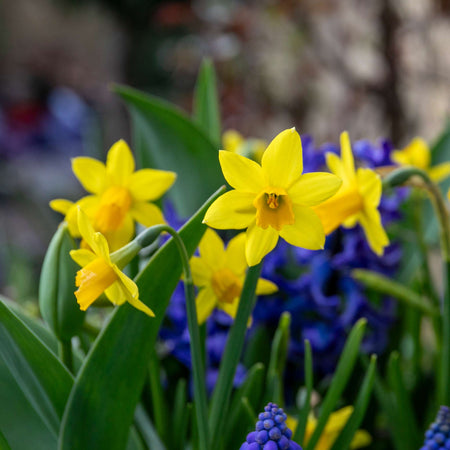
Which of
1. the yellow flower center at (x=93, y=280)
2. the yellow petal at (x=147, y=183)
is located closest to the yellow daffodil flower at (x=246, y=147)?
the yellow petal at (x=147, y=183)

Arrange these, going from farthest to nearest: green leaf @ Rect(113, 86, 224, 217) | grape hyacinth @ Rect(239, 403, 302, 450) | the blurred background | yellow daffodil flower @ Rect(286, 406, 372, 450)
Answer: the blurred background, green leaf @ Rect(113, 86, 224, 217), yellow daffodil flower @ Rect(286, 406, 372, 450), grape hyacinth @ Rect(239, 403, 302, 450)

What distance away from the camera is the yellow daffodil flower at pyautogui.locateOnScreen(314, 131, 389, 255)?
0.35 metres

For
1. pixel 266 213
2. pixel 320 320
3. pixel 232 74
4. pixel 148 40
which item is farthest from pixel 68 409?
pixel 148 40

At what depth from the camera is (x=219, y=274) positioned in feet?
1.13

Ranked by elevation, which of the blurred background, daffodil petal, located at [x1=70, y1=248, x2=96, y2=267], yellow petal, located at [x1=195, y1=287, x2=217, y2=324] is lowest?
Answer: yellow petal, located at [x1=195, y1=287, x2=217, y2=324]

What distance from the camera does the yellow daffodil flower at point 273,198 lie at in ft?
0.91

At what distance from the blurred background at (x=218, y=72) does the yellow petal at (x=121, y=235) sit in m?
0.25

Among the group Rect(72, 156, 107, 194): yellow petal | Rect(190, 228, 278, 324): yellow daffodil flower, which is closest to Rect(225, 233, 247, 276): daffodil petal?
Rect(190, 228, 278, 324): yellow daffodil flower

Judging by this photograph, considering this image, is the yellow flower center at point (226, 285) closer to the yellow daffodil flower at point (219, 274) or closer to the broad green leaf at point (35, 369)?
the yellow daffodil flower at point (219, 274)

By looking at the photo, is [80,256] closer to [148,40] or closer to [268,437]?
[268,437]

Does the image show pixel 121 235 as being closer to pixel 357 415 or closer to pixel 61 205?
pixel 61 205

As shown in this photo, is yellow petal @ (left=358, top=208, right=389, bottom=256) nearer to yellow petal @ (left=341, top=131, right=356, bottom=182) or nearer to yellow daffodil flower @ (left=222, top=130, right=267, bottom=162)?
yellow petal @ (left=341, top=131, right=356, bottom=182)

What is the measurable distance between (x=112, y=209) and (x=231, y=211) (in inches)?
4.2

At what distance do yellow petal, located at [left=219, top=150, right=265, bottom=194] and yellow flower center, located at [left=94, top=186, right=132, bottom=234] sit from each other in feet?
0.35
